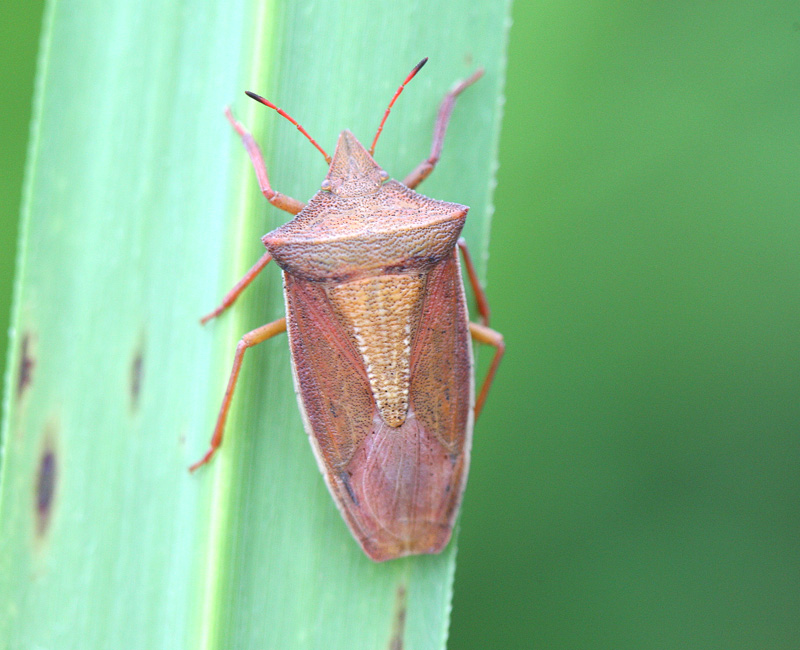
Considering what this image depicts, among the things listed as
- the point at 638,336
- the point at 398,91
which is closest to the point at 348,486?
the point at 398,91

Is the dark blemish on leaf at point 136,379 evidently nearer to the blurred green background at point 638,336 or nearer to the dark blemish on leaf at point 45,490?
the dark blemish on leaf at point 45,490

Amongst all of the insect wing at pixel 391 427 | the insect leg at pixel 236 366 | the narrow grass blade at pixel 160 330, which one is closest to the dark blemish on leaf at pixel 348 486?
the insect wing at pixel 391 427

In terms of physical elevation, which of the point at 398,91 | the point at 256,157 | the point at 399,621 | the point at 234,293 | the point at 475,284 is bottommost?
the point at 399,621

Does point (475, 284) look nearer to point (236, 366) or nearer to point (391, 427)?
point (391, 427)

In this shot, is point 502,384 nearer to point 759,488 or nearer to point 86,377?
point 759,488

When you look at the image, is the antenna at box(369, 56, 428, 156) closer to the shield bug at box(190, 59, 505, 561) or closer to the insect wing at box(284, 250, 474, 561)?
the shield bug at box(190, 59, 505, 561)

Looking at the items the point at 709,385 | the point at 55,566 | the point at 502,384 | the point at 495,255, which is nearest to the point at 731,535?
the point at 709,385

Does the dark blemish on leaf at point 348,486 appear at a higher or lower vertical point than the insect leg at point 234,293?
lower
